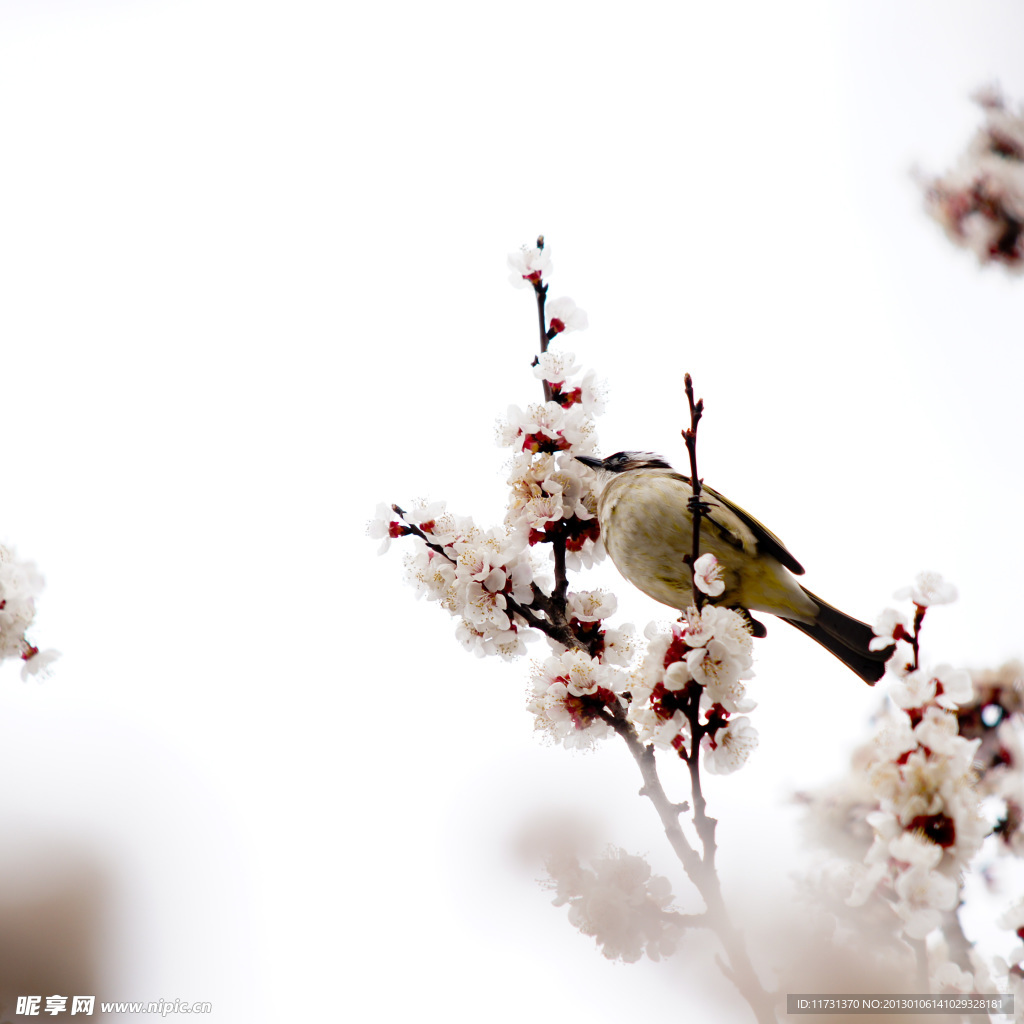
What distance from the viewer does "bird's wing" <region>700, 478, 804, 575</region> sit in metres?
1.64

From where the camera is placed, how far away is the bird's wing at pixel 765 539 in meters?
1.64

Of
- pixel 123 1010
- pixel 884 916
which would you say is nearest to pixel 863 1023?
pixel 884 916

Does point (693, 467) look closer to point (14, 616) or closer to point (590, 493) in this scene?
point (590, 493)

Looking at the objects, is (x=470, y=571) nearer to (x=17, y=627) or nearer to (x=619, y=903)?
(x=619, y=903)

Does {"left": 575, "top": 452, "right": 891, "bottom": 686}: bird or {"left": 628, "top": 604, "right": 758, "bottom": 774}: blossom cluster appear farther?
{"left": 575, "top": 452, "right": 891, "bottom": 686}: bird

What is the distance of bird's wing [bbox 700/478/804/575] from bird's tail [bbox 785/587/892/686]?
0.07 meters

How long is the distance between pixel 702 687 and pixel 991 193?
174cm

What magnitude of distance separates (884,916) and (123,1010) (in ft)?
4.46

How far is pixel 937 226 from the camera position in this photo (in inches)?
81.7

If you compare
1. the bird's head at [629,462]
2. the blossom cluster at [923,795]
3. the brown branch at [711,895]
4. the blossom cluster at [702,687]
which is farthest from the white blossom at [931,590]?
the bird's head at [629,462]

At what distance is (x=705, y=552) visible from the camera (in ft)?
5.10

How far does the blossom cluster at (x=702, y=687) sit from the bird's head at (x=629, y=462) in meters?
0.55

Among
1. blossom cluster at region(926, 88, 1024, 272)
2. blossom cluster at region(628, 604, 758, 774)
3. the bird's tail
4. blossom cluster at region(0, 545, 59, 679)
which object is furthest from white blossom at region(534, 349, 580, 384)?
blossom cluster at region(926, 88, 1024, 272)

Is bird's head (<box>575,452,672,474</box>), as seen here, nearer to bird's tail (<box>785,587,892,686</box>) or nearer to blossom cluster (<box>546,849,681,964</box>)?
bird's tail (<box>785,587,892,686</box>)
